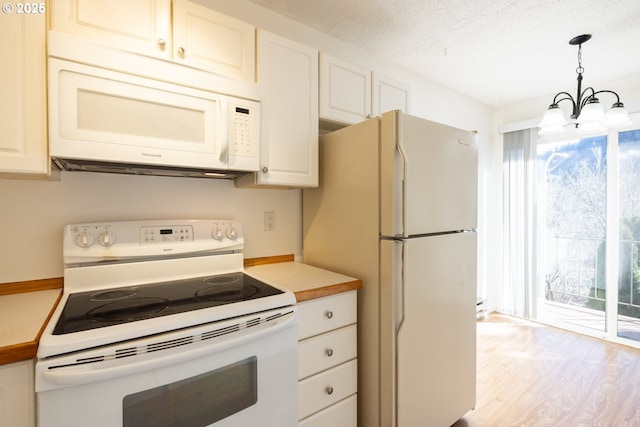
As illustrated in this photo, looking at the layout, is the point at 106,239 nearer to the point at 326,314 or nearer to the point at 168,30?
the point at 168,30

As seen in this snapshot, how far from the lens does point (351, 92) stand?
1.95 m

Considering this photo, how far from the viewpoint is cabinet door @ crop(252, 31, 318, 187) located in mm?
1590

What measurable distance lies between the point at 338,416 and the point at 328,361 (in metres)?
0.30

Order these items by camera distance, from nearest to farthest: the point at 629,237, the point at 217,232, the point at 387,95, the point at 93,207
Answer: the point at 93,207, the point at 217,232, the point at 387,95, the point at 629,237

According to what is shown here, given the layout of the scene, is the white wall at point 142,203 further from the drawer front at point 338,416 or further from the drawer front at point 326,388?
the drawer front at point 338,416

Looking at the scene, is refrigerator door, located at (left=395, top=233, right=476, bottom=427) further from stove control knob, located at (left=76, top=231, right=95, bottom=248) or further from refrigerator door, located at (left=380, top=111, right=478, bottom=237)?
stove control knob, located at (left=76, top=231, right=95, bottom=248)

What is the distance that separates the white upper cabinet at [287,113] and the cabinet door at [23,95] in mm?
834

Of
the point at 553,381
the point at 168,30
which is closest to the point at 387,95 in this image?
the point at 168,30

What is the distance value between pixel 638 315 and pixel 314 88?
3643 millimetres

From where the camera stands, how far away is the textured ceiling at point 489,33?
1876 millimetres

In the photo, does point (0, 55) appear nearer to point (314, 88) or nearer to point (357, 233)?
point (314, 88)

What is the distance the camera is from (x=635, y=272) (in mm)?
2861

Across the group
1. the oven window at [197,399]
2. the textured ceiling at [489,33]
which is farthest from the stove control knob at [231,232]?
the textured ceiling at [489,33]

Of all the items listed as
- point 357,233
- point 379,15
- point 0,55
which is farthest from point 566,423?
point 0,55
